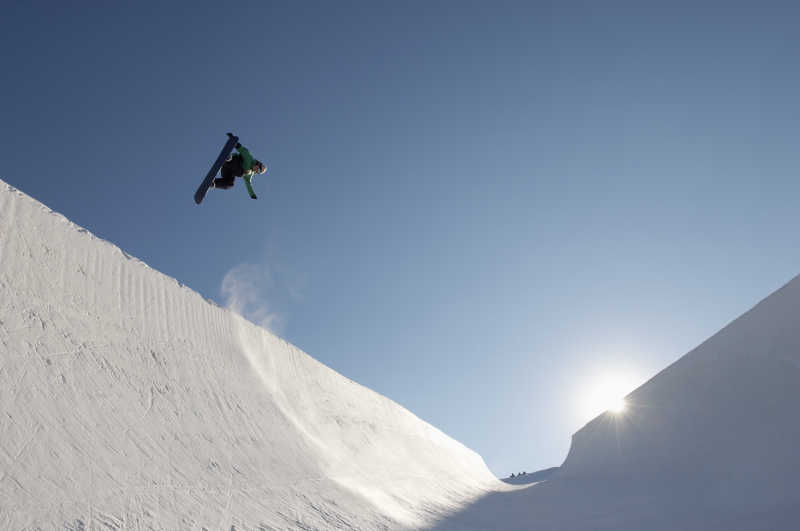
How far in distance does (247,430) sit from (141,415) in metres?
1.75

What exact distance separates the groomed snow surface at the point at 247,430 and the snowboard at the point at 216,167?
1.42 meters

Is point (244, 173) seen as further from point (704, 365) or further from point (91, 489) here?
point (704, 365)

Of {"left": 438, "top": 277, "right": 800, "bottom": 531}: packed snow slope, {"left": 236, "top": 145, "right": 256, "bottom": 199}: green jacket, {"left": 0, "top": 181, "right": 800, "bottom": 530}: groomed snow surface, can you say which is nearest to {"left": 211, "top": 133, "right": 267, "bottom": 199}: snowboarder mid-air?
{"left": 236, "top": 145, "right": 256, "bottom": 199}: green jacket

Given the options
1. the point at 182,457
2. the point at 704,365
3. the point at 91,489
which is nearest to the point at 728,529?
the point at 704,365

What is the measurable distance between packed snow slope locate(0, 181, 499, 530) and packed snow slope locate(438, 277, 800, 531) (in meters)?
2.49

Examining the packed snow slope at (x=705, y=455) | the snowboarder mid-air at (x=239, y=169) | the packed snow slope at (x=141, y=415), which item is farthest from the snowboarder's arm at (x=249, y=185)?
the packed snow slope at (x=705, y=455)

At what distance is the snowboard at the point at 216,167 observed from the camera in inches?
251

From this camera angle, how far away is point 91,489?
3.79 m

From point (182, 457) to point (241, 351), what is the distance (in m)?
3.21

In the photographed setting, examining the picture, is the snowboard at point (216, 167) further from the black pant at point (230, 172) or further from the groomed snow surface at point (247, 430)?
the groomed snow surface at point (247, 430)

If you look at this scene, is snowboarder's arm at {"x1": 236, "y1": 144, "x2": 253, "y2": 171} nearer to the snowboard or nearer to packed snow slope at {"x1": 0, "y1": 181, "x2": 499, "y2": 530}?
the snowboard

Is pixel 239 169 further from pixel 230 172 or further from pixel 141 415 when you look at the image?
pixel 141 415

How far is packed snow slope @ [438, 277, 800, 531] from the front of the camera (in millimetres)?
6656

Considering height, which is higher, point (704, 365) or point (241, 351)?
point (704, 365)
